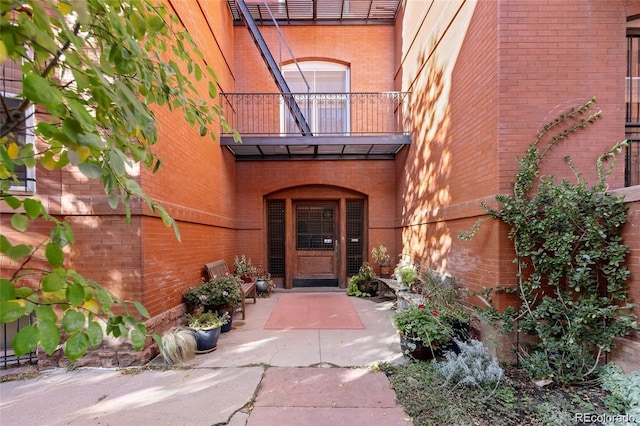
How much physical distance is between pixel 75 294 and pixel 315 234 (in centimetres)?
727

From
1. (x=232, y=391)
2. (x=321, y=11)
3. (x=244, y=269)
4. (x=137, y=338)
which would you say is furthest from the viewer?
(x=321, y=11)

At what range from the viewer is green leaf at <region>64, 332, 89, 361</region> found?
2.93 feet

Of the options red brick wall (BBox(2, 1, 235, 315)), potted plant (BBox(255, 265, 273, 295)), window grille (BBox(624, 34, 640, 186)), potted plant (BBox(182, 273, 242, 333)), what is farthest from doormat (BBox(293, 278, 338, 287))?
window grille (BBox(624, 34, 640, 186))

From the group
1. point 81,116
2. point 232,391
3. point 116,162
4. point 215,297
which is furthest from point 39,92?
point 215,297

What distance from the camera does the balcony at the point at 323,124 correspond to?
6824 mm

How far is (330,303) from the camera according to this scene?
630cm

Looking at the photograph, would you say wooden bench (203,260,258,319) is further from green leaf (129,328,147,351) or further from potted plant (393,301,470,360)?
green leaf (129,328,147,351)

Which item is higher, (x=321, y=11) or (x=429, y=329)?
(x=321, y=11)

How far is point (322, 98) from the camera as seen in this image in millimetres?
8102

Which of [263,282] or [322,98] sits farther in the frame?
[322,98]

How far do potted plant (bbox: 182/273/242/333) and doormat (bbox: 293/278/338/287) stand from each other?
313cm

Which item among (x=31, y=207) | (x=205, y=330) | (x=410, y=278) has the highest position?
(x=31, y=207)

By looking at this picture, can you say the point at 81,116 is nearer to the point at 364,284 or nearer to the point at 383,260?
the point at 364,284

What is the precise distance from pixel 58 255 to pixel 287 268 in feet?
23.1
